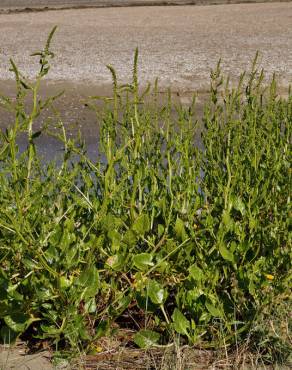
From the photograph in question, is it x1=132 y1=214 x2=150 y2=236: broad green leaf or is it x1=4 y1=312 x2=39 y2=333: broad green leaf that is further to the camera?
x1=132 y1=214 x2=150 y2=236: broad green leaf

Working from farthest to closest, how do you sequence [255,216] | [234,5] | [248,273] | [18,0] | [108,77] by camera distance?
[18,0]
[234,5]
[108,77]
[255,216]
[248,273]

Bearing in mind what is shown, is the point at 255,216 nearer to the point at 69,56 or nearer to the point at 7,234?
the point at 7,234

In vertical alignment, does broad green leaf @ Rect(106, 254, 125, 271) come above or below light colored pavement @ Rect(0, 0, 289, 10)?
above

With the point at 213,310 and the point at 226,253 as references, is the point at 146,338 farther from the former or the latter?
the point at 226,253

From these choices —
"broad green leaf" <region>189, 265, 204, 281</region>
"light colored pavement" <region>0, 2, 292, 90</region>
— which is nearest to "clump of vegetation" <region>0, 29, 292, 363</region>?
"broad green leaf" <region>189, 265, 204, 281</region>

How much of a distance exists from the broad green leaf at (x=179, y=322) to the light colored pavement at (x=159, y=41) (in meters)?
5.99

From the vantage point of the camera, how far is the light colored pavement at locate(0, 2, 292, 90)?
970 centimetres

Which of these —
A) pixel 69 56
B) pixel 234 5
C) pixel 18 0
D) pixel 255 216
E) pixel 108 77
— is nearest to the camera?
pixel 255 216

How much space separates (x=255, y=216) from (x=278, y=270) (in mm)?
233

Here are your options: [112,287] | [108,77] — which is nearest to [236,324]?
[112,287]

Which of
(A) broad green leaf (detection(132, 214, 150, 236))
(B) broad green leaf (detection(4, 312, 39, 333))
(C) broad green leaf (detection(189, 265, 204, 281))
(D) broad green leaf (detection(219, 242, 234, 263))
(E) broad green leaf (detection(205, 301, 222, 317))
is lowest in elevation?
(B) broad green leaf (detection(4, 312, 39, 333))

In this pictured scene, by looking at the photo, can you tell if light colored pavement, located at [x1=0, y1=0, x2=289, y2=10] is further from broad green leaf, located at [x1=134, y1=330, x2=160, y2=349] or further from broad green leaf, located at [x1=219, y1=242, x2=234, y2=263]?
broad green leaf, located at [x1=134, y1=330, x2=160, y2=349]

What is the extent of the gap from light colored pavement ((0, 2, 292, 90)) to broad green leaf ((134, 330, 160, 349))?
19.7 ft

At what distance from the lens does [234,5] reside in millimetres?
15141
